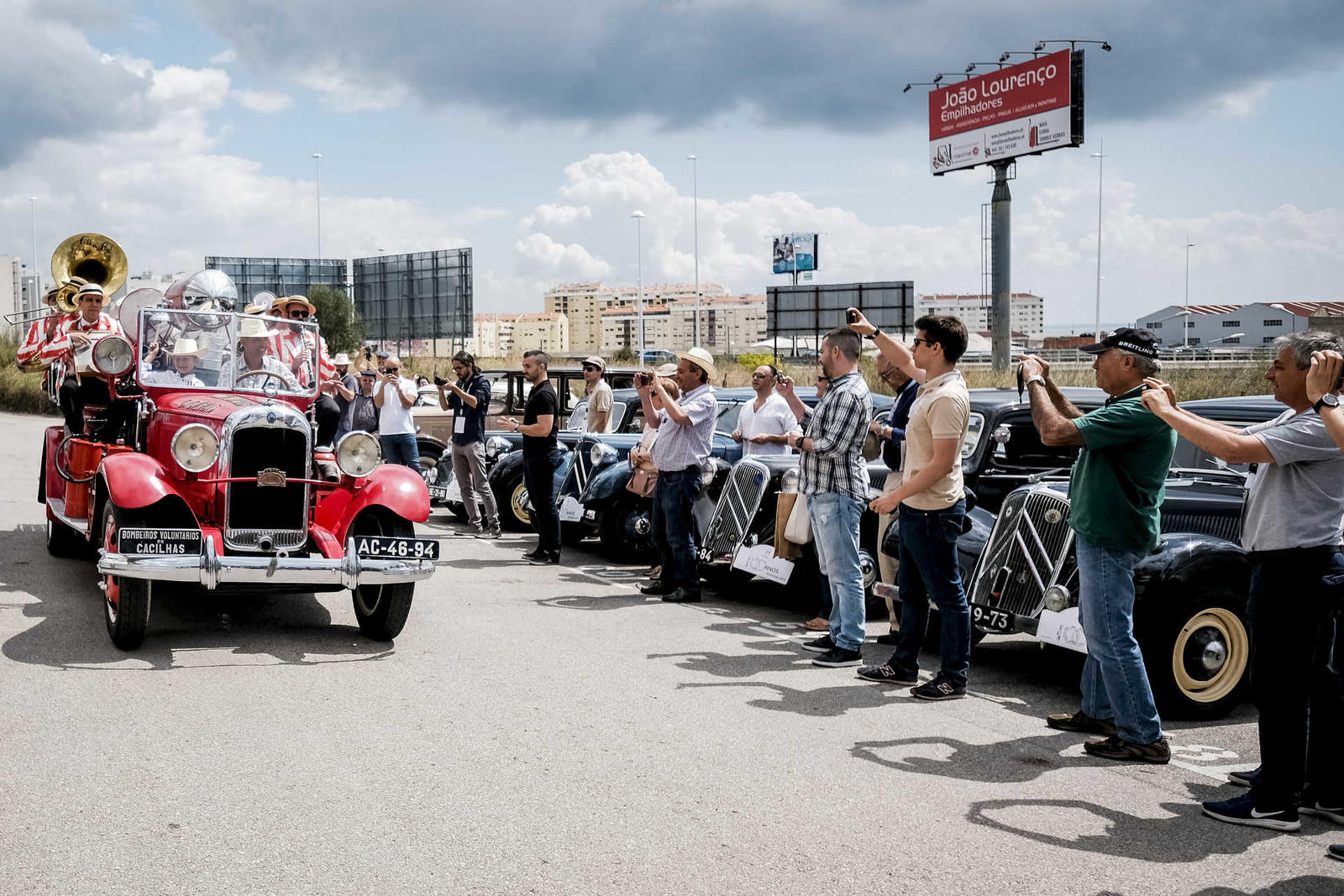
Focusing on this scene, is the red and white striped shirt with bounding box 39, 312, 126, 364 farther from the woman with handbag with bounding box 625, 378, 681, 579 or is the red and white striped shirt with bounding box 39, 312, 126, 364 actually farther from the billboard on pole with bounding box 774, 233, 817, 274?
the billboard on pole with bounding box 774, 233, 817, 274

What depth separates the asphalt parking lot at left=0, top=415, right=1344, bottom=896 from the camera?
3.97 metres

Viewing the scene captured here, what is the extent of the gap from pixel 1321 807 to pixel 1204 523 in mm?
2314

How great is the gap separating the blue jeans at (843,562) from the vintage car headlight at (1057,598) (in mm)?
1244

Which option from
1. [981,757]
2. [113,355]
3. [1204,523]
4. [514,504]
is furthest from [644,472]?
[981,757]

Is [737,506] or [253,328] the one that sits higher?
[253,328]

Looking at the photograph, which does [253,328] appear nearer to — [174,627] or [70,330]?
[174,627]

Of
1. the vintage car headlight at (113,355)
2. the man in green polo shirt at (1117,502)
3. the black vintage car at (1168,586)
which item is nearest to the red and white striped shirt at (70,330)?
the vintage car headlight at (113,355)

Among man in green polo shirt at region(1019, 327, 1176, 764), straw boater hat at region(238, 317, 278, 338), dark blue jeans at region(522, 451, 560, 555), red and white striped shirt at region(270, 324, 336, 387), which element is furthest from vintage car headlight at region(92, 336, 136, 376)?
man in green polo shirt at region(1019, 327, 1176, 764)

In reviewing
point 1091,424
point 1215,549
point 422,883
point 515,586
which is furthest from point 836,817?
point 515,586

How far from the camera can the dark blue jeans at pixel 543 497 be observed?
10.8 metres

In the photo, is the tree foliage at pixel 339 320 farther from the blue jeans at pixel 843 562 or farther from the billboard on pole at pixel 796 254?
the blue jeans at pixel 843 562

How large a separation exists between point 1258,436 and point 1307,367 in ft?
1.06

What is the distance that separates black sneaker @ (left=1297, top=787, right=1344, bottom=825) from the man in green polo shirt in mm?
679

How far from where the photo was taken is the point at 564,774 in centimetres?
493
